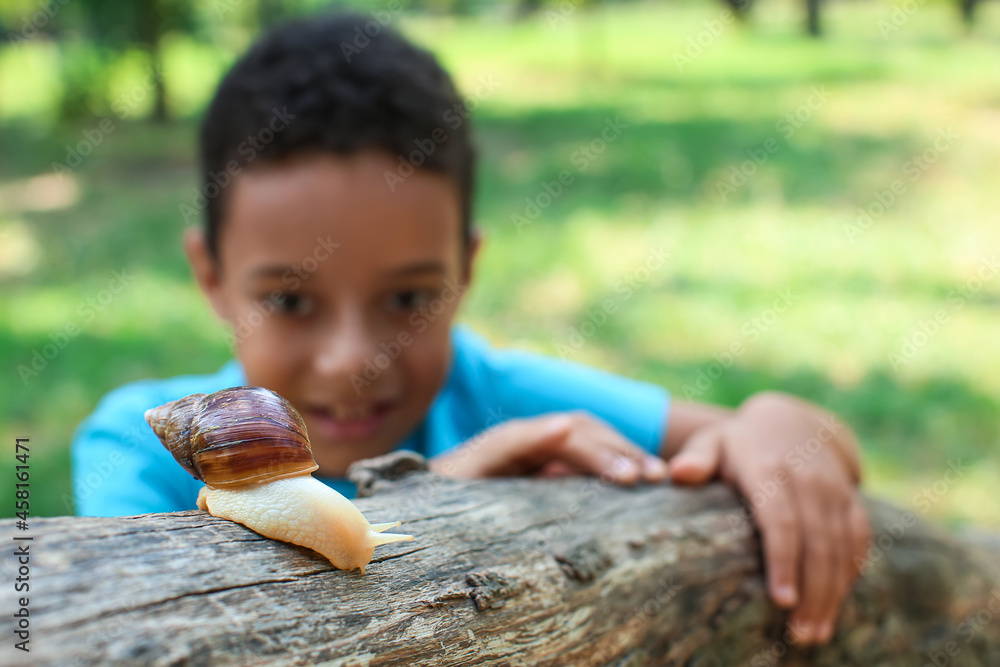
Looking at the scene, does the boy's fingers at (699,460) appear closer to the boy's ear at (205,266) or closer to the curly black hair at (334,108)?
the curly black hair at (334,108)

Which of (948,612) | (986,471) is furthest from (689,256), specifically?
(948,612)

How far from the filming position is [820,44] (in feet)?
52.1

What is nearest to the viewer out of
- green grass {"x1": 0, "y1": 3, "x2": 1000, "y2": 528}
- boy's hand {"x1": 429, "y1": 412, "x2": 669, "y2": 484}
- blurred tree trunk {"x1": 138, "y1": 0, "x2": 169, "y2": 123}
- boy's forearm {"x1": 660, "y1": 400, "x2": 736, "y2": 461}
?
boy's hand {"x1": 429, "y1": 412, "x2": 669, "y2": 484}

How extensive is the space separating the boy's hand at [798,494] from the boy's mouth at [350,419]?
0.81 metres

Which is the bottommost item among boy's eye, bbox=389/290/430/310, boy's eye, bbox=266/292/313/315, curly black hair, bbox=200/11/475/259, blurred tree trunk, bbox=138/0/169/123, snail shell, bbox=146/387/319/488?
boy's eye, bbox=389/290/430/310

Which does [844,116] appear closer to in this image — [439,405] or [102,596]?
[439,405]

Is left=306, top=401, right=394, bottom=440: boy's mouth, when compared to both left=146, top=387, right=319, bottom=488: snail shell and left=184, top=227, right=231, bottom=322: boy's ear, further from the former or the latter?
left=146, top=387, right=319, bottom=488: snail shell

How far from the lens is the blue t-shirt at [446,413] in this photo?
201cm

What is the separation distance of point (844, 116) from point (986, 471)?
7.11m

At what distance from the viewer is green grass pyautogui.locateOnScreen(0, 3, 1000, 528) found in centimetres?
430

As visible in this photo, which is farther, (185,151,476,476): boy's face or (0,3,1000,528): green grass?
(0,3,1000,528): green grass

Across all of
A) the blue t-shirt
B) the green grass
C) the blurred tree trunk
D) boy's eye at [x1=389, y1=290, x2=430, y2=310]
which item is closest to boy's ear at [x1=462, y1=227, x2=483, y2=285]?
the blue t-shirt

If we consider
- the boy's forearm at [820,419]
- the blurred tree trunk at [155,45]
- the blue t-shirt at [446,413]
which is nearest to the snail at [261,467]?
the blue t-shirt at [446,413]

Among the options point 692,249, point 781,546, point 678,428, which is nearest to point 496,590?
point 781,546
